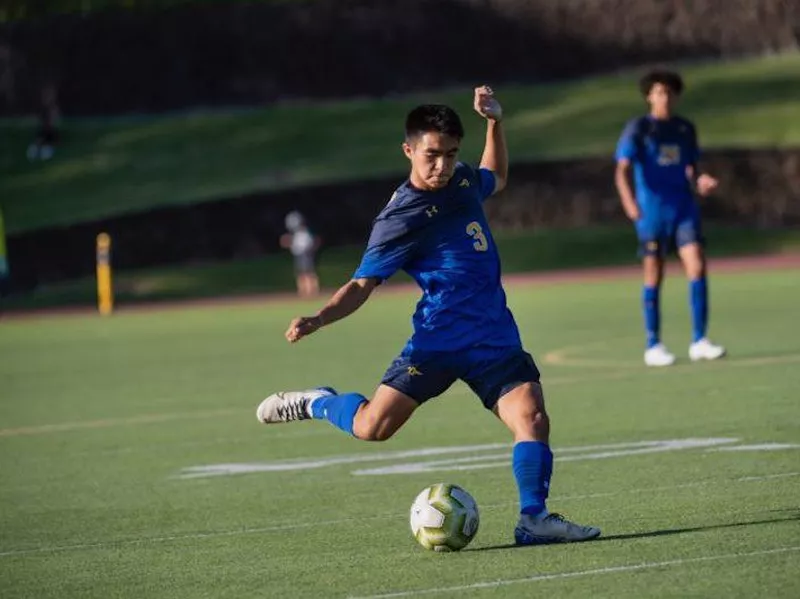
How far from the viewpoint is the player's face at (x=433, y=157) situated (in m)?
9.17

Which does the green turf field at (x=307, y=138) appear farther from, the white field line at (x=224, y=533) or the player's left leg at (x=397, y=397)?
the player's left leg at (x=397, y=397)

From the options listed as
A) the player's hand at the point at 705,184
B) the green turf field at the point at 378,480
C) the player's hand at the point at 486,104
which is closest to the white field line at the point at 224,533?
the green turf field at the point at 378,480

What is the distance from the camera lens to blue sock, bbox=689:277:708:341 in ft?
60.1

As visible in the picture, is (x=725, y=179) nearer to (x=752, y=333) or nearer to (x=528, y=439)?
(x=752, y=333)

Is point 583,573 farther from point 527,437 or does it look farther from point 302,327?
point 302,327

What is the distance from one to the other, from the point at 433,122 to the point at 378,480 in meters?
3.36

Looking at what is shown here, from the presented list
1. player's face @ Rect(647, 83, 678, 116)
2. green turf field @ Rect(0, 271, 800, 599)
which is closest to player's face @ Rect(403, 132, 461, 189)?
green turf field @ Rect(0, 271, 800, 599)

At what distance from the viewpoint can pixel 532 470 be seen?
9086 millimetres

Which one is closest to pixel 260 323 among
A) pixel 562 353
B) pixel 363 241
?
pixel 562 353

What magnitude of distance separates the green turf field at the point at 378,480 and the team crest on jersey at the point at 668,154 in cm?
189

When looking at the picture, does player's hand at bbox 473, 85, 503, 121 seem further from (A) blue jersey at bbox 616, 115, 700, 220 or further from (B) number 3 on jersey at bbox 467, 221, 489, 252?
(A) blue jersey at bbox 616, 115, 700, 220

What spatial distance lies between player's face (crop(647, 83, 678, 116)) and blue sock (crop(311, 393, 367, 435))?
8.54 meters

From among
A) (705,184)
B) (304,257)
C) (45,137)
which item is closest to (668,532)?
(705,184)

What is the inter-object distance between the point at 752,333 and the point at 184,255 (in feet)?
101
